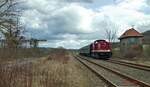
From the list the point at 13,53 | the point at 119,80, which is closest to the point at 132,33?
the point at 119,80

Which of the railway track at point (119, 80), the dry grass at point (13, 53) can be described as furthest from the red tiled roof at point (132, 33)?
the railway track at point (119, 80)

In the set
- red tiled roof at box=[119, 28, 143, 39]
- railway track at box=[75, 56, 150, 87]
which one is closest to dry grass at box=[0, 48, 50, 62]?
railway track at box=[75, 56, 150, 87]

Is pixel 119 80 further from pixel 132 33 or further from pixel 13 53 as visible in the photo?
pixel 132 33

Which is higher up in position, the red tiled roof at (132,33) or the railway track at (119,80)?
the red tiled roof at (132,33)

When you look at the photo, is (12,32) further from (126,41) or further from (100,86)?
(126,41)

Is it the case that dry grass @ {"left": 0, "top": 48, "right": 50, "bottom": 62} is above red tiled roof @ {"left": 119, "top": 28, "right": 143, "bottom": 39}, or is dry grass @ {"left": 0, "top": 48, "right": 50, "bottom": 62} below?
below

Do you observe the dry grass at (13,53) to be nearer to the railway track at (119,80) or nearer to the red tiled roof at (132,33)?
the railway track at (119,80)

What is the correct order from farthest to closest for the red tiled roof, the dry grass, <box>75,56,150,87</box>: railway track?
the red tiled roof → <box>75,56,150,87</box>: railway track → the dry grass

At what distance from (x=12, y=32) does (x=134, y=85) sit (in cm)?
1839

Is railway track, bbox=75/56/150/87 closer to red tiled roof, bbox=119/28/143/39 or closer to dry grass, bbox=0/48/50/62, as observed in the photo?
dry grass, bbox=0/48/50/62

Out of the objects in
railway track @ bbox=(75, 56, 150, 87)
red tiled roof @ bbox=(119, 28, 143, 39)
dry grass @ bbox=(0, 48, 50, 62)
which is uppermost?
red tiled roof @ bbox=(119, 28, 143, 39)

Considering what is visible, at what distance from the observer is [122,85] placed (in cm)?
1784

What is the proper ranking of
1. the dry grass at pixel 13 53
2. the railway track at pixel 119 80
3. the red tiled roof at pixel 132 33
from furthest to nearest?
the red tiled roof at pixel 132 33
the railway track at pixel 119 80
the dry grass at pixel 13 53

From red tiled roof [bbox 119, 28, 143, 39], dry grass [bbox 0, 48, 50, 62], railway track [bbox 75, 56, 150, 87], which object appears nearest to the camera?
dry grass [bbox 0, 48, 50, 62]
